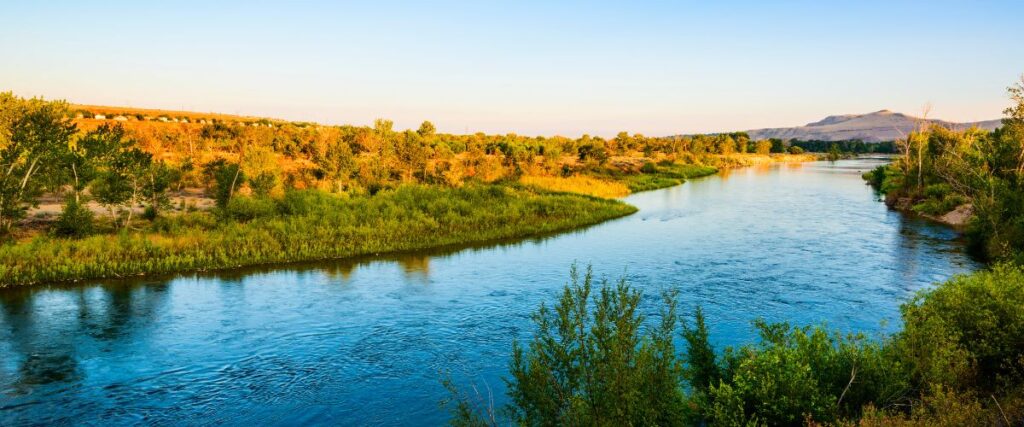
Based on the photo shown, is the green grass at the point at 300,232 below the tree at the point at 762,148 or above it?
below

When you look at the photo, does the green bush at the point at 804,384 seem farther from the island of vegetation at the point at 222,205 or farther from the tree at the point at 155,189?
the tree at the point at 155,189

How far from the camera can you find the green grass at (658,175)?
73750 millimetres

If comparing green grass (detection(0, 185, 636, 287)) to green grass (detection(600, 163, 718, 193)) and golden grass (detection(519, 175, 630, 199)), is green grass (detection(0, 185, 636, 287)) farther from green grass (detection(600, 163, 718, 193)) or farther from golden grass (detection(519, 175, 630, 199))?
green grass (detection(600, 163, 718, 193))

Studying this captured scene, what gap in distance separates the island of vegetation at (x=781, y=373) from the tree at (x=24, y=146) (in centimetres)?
2567

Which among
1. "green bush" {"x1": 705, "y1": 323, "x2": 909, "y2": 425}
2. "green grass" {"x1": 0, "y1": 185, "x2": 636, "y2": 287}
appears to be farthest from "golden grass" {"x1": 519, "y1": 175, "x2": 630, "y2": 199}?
"green bush" {"x1": 705, "y1": 323, "x2": 909, "y2": 425}

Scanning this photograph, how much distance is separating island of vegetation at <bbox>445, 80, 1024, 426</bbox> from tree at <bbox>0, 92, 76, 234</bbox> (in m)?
25.7

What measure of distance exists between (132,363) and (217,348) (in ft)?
7.08

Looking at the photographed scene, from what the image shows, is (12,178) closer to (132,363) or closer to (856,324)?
(132,363)

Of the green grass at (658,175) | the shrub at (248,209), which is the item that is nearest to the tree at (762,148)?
the green grass at (658,175)

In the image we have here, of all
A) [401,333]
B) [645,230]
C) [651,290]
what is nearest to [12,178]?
[401,333]

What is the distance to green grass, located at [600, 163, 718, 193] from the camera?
242 ft

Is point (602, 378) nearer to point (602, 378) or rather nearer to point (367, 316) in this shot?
point (602, 378)

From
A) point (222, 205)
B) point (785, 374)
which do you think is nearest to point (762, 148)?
point (222, 205)

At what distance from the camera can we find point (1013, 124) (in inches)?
1240
